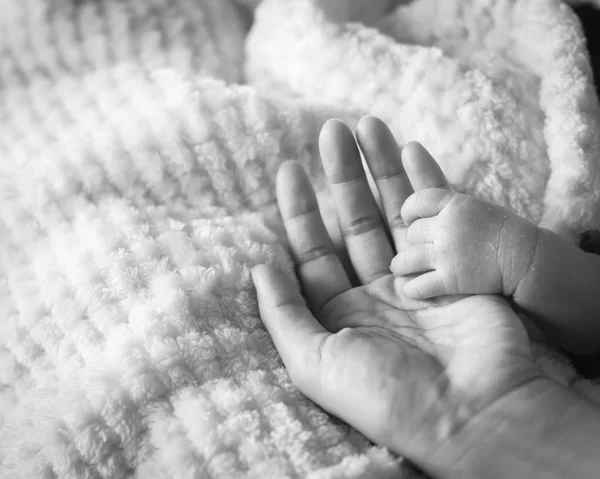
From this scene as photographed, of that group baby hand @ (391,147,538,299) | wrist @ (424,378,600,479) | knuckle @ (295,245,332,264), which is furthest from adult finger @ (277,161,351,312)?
wrist @ (424,378,600,479)

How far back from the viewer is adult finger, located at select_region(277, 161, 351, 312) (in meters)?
0.75

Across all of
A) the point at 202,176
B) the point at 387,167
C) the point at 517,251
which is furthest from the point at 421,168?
the point at 202,176

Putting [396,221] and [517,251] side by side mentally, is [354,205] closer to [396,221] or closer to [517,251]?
[396,221]

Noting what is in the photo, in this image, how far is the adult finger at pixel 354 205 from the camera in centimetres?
77

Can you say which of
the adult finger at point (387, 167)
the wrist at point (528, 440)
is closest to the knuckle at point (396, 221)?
the adult finger at point (387, 167)

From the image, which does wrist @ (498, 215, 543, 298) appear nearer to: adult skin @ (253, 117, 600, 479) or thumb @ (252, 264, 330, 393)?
adult skin @ (253, 117, 600, 479)

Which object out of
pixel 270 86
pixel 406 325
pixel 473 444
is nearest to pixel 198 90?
pixel 270 86

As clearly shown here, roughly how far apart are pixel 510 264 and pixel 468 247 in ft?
0.16

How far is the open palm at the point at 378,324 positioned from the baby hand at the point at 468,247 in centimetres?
3

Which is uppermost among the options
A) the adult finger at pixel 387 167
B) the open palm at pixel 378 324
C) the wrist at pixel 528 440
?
the adult finger at pixel 387 167

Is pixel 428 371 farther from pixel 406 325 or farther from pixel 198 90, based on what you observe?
pixel 198 90

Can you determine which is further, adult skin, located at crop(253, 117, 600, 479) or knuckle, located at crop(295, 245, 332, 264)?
knuckle, located at crop(295, 245, 332, 264)

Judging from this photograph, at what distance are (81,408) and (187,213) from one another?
0.98ft

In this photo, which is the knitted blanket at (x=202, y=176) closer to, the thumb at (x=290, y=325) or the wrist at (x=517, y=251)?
the thumb at (x=290, y=325)
